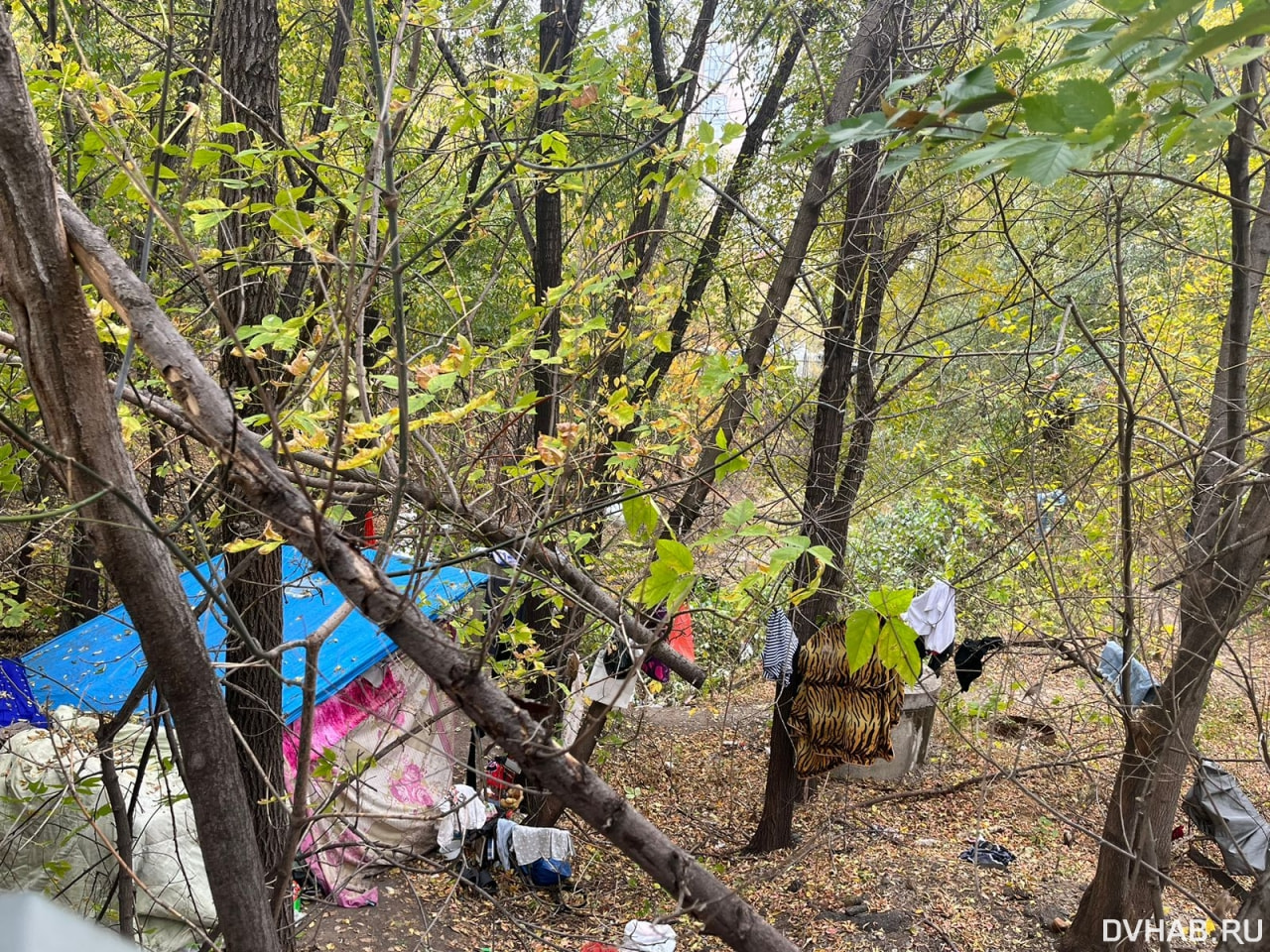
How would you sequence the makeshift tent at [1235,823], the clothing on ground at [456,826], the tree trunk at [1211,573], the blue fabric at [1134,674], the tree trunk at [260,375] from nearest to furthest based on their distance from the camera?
the tree trunk at [260,375], the tree trunk at [1211,573], the blue fabric at [1134,674], the makeshift tent at [1235,823], the clothing on ground at [456,826]

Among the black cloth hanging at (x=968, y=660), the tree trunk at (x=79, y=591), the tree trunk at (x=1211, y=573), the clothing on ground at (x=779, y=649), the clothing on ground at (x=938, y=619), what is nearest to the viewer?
the tree trunk at (x=1211, y=573)

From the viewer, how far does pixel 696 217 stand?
23.6 feet

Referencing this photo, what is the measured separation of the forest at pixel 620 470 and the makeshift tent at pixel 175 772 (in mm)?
57

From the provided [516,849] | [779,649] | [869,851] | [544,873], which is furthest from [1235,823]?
[516,849]

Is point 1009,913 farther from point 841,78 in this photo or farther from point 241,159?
point 241,159

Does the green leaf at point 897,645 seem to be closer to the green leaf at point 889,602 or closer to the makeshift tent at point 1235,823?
the green leaf at point 889,602

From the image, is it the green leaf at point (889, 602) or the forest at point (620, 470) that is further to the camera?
the forest at point (620, 470)

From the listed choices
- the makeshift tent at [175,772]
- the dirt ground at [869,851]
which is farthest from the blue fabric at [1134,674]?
the makeshift tent at [175,772]

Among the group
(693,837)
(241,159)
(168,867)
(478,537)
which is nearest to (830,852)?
(693,837)

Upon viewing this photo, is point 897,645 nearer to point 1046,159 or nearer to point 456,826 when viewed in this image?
point 1046,159

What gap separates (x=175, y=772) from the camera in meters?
4.70

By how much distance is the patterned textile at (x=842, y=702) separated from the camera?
18.9ft

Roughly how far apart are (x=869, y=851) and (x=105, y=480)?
21.5ft

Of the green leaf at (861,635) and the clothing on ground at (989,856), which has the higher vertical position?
the green leaf at (861,635)
